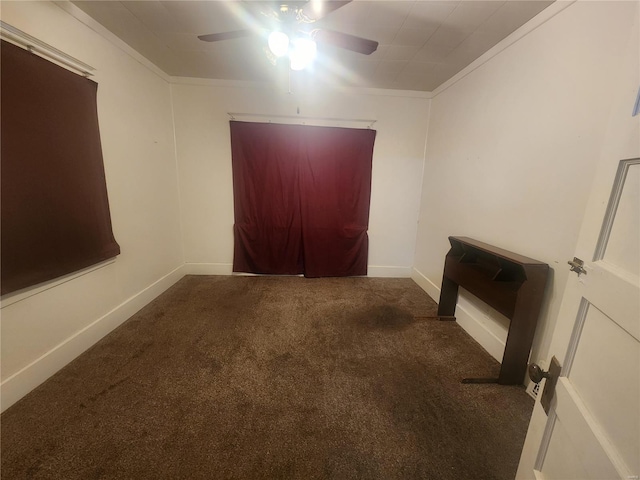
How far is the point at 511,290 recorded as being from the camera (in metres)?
1.65

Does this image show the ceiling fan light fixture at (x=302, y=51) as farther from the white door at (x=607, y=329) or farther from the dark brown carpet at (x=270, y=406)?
the dark brown carpet at (x=270, y=406)

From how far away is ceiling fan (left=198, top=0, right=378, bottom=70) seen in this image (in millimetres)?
1308

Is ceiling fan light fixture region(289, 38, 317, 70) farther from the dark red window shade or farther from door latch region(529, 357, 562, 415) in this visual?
door latch region(529, 357, 562, 415)

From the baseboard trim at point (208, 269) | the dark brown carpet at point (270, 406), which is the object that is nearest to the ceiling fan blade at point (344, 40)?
the dark brown carpet at point (270, 406)

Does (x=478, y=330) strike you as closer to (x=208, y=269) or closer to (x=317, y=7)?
(x=317, y=7)

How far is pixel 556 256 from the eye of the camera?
4.87ft

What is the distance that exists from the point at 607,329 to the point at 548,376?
28 centimetres

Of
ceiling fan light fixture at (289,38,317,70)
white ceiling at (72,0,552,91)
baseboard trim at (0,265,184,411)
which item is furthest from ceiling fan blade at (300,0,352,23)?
baseboard trim at (0,265,184,411)

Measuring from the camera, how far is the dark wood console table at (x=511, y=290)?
1517 mm

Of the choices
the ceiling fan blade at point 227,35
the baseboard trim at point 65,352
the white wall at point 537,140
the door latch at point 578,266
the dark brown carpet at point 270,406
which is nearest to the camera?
the door latch at point 578,266

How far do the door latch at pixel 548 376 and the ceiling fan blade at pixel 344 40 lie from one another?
182 centimetres

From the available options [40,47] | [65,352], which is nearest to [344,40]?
[40,47]

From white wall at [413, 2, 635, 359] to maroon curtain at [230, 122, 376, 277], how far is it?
1.15 metres

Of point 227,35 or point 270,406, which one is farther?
point 227,35
